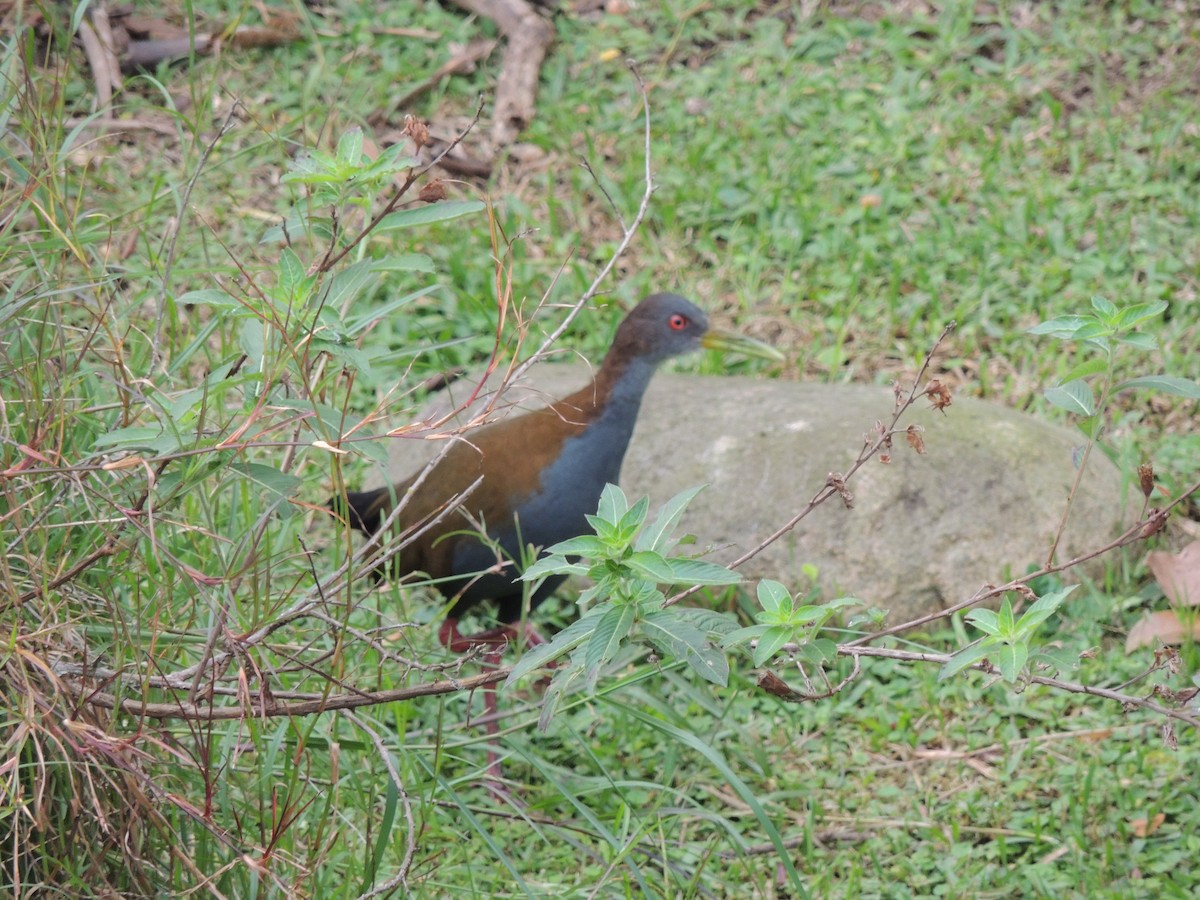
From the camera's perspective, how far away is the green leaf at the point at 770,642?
2.04 meters

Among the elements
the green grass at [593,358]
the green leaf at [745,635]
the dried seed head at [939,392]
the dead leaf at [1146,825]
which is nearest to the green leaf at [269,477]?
the green grass at [593,358]

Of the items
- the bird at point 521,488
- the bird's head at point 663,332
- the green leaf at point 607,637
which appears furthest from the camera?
the bird's head at point 663,332

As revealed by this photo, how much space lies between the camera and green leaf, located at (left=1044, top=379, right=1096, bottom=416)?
2205 mm

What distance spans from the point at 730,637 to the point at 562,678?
0.26 meters

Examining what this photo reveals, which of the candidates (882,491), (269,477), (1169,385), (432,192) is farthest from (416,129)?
(882,491)

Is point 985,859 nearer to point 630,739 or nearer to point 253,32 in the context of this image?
point 630,739

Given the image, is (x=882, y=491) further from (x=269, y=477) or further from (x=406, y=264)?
(x=269, y=477)

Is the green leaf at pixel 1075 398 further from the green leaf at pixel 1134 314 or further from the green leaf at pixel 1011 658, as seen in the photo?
the green leaf at pixel 1011 658

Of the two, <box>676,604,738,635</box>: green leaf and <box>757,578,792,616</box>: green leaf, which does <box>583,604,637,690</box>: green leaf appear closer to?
<box>676,604,738,635</box>: green leaf

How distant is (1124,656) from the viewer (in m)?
4.02

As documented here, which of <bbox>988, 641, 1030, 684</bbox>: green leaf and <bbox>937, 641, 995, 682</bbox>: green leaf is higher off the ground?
<bbox>988, 641, 1030, 684</bbox>: green leaf

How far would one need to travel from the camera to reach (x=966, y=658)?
2041 mm

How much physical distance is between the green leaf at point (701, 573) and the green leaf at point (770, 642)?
0.43ft

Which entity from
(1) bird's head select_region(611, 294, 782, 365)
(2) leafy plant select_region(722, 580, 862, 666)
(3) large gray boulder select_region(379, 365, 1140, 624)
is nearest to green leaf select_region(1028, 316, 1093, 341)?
(2) leafy plant select_region(722, 580, 862, 666)
